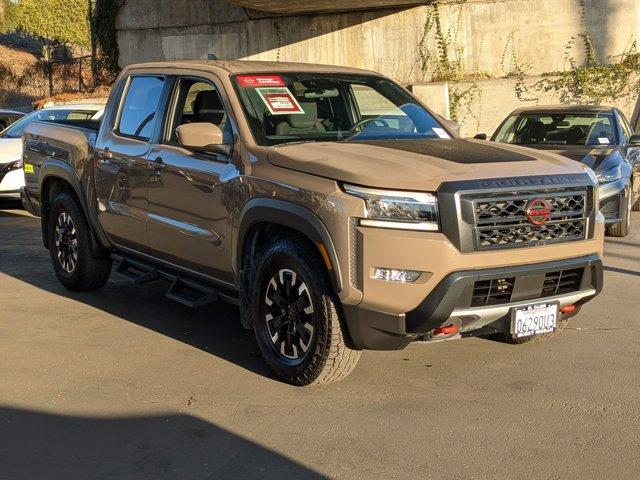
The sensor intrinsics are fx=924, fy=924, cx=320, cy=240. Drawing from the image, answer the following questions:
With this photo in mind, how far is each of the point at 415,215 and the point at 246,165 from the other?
4.12 ft

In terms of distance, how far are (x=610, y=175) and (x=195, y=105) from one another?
212 inches

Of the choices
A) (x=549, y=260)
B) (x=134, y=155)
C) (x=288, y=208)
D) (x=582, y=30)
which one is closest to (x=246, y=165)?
(x=288, y=208)

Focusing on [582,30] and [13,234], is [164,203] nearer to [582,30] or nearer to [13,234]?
[13,234]

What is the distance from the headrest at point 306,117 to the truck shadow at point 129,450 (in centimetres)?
209

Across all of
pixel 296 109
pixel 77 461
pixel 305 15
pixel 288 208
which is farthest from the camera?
pixel 305 15

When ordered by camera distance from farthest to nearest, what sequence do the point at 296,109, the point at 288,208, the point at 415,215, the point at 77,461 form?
the point at 296,109, the point at 288,208, the point at 415,215, the point at 77,461

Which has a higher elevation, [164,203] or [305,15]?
[305,15]

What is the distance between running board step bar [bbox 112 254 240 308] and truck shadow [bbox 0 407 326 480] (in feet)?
4.17

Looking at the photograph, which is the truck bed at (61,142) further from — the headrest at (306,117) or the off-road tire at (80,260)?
the headrest at (306,117)

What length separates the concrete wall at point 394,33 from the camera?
20141 mm

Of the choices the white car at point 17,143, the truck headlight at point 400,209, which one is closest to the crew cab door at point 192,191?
the truck headlight at point 400,209

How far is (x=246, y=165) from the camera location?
5.66 m

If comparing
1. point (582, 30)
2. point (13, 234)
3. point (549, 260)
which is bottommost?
point (13, 234)

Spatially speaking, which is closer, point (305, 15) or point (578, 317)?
point (578, 317)
